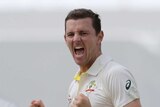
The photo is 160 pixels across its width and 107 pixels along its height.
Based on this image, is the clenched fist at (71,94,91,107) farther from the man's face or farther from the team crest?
the man's face

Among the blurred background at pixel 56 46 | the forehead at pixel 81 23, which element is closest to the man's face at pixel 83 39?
the forehead at pixel 81 23

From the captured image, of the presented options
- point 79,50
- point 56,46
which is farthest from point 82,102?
point 56,46

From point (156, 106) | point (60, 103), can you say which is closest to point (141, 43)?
point (156, 106)

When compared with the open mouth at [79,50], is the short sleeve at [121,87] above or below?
below

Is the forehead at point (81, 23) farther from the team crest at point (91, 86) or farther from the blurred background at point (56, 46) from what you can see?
the blurred background at point (56, 46)

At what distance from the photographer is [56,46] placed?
2061mm

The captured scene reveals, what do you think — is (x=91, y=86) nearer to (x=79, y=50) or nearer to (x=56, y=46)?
(x=79, y=50)

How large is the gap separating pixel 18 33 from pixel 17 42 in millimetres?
53

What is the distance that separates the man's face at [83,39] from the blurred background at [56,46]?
2.00 feet

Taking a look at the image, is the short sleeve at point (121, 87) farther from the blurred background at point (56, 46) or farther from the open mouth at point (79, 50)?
the blurred background at point (56, 46)

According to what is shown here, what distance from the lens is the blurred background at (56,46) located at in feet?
6.54

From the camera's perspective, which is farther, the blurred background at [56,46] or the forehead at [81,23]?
the blurred background at [56,46]

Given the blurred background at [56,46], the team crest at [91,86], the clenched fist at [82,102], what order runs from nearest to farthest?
the clenched fist at [82,102]
the team crest at [91,86]
the blurred background at [56,46]

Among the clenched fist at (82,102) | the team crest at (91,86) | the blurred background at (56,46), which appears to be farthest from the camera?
the blurred background at (56,46)
